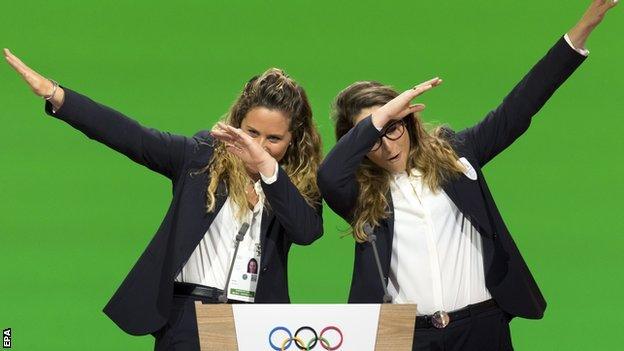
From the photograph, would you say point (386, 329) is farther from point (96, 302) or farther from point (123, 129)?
point (96, 302)

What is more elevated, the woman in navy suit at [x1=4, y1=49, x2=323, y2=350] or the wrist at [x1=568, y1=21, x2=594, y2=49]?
the wrist at [x1=568, y1=21, x2=594, y2=49]

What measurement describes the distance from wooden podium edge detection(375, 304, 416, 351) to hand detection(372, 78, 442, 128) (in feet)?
1.79

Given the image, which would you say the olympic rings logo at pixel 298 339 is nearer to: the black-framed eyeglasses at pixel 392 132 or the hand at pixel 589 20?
the black-framed eyeglasses at pixel 392 132

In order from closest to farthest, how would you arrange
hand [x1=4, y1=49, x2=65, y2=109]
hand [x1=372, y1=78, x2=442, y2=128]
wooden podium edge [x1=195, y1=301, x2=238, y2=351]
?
wooden podium edge [x1=195, y1=301, x2=238, y2=351], hand [x1=4, y1=49, x2=65, y2=109], hand [x1=372, y1=78, x2=442, y2=128]

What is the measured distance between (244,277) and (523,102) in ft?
2.98

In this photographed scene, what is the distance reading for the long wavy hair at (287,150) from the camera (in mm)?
3543

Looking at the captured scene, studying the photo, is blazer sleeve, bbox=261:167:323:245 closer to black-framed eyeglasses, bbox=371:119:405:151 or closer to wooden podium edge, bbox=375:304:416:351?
black-framed eyeglasses, bbox=371:119:405:151

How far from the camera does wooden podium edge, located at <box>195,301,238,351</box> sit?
3047 millimetres

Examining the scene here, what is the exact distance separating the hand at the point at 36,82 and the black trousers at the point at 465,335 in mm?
1124

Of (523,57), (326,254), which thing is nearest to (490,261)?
(326,254)

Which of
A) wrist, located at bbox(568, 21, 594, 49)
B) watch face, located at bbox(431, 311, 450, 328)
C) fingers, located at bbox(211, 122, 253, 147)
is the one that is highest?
wrist, located at bbox(568, 21, 594, 49)

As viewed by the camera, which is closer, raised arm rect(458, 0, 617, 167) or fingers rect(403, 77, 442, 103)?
fingers rect(403, 77, 442, 103)

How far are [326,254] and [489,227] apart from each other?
7.81ft

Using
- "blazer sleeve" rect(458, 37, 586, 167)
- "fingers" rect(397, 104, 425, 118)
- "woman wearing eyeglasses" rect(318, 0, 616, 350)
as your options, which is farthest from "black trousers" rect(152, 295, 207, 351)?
"blazer sleeve" rect(458, 37, 586, 167)
